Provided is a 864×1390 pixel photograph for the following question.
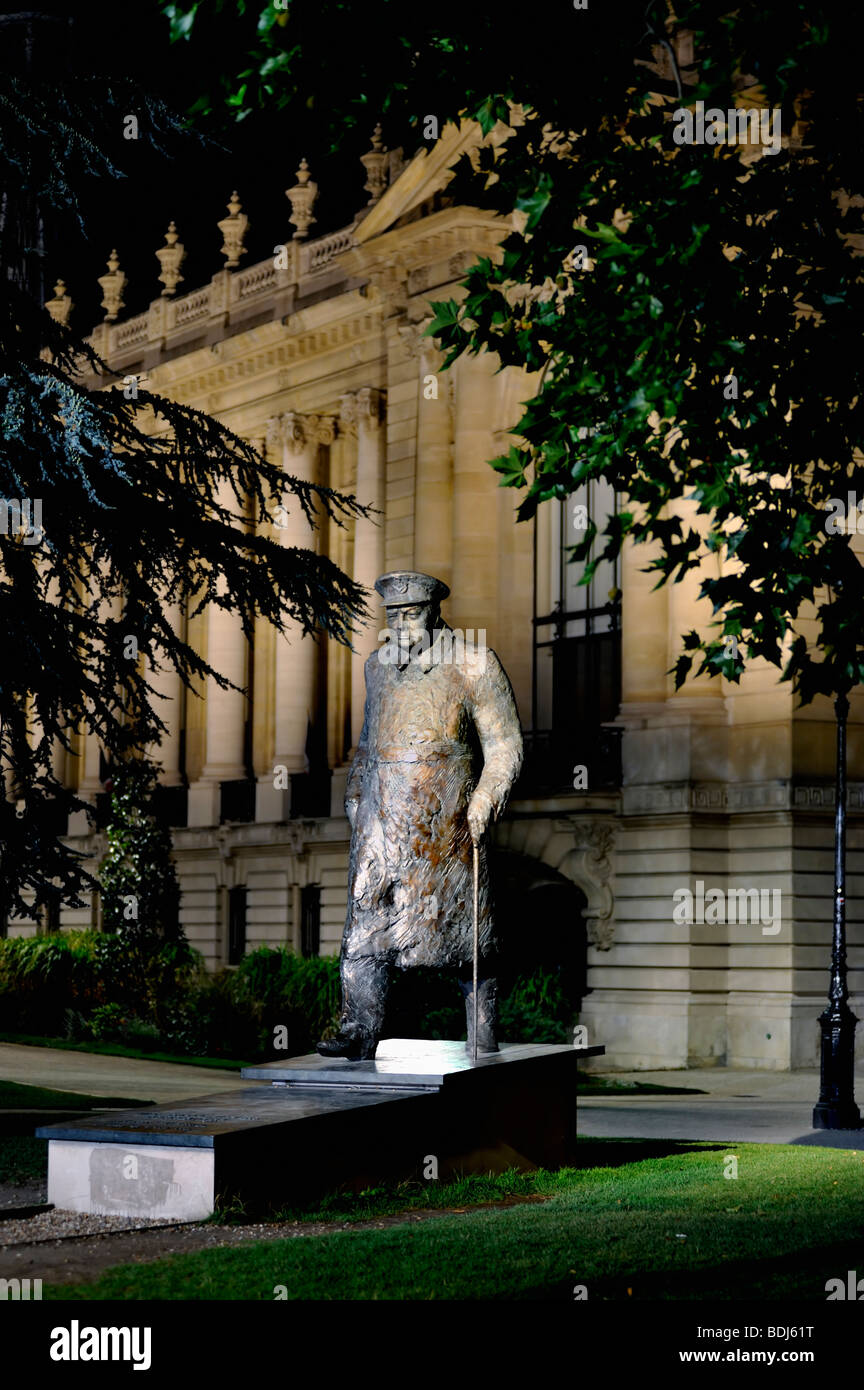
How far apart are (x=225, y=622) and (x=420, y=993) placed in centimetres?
1980

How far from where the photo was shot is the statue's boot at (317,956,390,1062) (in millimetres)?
11625

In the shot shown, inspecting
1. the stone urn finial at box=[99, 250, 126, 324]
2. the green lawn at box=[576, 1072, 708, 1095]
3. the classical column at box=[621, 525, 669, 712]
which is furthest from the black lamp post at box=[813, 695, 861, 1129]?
the stone urn finial at box=[99, 250, 126, 324]

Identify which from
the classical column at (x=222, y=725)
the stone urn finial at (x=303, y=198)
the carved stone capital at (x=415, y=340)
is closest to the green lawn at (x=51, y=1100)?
the carved stone capital at (x=415, y=340)

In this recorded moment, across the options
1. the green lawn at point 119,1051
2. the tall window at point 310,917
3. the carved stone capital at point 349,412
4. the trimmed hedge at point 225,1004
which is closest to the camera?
the green lawn at point 119,1051

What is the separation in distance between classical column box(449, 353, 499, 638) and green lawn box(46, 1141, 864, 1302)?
23.9 meters

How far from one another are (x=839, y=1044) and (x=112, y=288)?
40426 mm

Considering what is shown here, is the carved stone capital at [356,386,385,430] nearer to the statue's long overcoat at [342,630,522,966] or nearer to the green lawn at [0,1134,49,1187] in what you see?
the green lawn at [0,1134,49,1187]

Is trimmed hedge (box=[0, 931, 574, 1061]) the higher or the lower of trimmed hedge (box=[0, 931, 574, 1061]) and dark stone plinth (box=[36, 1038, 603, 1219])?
the lower

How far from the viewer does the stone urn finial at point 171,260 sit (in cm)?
4988

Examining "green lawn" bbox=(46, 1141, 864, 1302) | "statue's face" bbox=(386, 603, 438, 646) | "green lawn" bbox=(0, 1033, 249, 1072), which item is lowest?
"green lawn" bbox=(0, 1033, 249, 1072)

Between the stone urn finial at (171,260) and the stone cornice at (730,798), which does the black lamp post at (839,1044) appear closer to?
the stone cornice at (730,798)

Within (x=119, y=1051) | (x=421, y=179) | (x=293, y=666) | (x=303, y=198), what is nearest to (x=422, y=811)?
(x=119, y=1051)

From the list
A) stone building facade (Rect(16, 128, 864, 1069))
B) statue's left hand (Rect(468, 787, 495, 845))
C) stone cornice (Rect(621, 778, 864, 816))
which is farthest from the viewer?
stone building facade (Rect(16, 128, 864, 1069))

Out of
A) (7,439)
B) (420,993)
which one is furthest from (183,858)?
(7,439)
